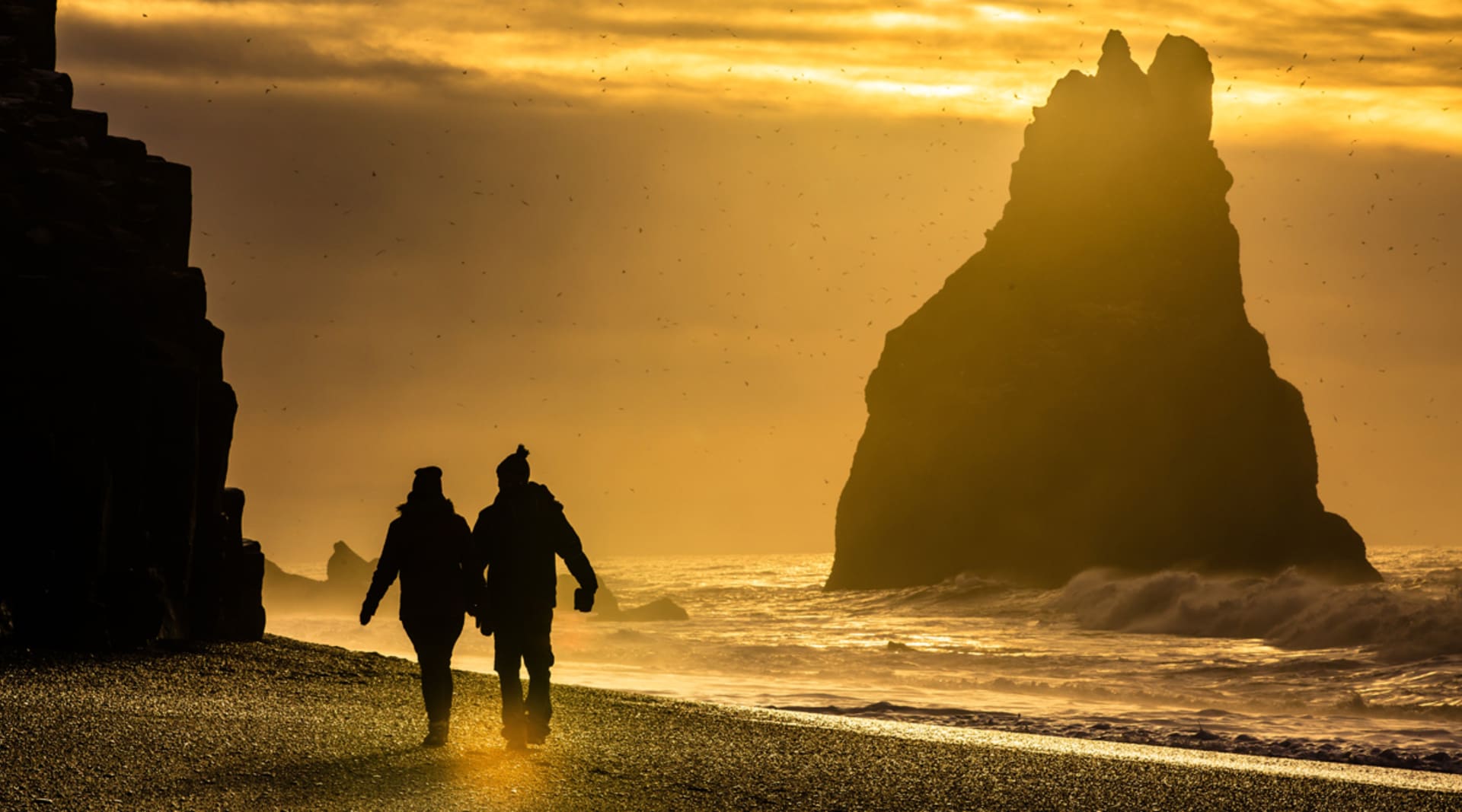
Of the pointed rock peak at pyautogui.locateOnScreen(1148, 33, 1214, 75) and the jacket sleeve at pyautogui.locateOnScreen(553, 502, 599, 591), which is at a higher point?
the pointed rock peak at pyautogui.locateOnScreen(1148, 33, 1214, 75)

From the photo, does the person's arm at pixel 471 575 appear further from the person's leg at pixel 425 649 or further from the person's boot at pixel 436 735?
the person's boot at pixel 436 735

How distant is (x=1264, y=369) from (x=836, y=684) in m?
70.7

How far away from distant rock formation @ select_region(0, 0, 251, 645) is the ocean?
8.12 meters

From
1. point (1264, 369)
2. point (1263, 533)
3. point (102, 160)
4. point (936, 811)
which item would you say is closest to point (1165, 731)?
point (936, 811)

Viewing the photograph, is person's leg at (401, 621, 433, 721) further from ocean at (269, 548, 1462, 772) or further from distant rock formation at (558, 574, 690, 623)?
distant rock formation at (558, 574, 690, 623)

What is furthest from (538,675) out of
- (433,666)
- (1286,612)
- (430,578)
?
(1286,612)

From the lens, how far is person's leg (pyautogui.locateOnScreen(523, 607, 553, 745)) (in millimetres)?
11016

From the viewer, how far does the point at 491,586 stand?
11055mm

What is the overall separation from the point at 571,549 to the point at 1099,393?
81187 mm

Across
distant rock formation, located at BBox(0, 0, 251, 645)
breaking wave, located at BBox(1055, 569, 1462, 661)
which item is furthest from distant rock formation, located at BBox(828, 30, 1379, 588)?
distant rock formation, located at BBox(0, 0, 251, 645)

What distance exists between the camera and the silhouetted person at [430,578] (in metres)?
11.0

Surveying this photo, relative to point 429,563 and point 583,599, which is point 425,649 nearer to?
point 429,563

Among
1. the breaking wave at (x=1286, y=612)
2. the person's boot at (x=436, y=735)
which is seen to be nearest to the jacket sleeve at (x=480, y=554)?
the person's boot at (x=436, y=735)

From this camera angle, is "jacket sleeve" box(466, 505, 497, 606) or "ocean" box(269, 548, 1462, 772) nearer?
"jacket sleeve" box(466, 505, 497, 606)
